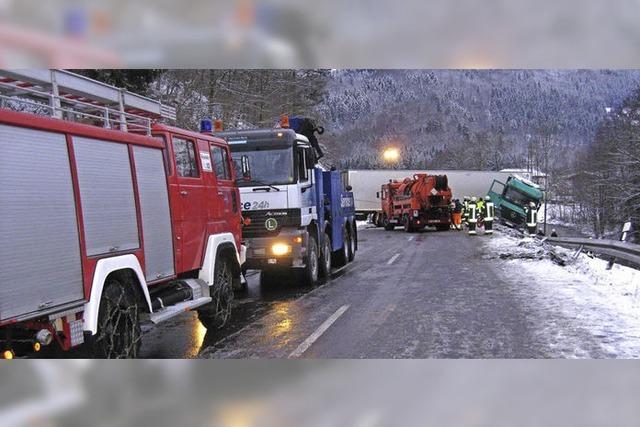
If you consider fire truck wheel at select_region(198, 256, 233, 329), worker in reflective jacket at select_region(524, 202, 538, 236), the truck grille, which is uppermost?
the truck grille

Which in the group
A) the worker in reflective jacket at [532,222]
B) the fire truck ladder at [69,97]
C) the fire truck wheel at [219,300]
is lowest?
the worker in reflective jacket at [532,222]

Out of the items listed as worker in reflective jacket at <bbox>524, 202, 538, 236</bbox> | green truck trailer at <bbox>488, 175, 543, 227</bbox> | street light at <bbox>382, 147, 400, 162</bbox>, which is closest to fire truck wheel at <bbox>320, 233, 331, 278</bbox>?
worker in reflective jacket at <bbox>524, 202, 538, 236</bbox>

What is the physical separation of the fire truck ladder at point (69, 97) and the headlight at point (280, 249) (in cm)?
Result: 373

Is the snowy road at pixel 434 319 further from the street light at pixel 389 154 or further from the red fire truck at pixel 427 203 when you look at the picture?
the street light at pixel 389 154

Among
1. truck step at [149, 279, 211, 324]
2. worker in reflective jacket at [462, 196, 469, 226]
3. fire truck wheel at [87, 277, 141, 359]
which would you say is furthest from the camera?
worker in reflective jacket at [462, 196, 469, 226]

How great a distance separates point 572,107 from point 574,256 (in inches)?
2476

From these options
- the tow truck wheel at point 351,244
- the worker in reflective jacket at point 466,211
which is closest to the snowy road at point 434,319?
the tow truck wheel at point 351,244

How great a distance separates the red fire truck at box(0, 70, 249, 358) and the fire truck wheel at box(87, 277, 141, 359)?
1 centimetres

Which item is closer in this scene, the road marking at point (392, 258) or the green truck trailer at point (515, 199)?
the road marking at point (392, 258)

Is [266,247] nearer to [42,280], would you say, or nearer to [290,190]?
[290,190]

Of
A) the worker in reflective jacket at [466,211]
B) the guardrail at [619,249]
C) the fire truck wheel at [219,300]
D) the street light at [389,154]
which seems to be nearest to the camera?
the fire truck wheel at [219,300]

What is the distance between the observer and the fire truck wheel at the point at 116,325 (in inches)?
191

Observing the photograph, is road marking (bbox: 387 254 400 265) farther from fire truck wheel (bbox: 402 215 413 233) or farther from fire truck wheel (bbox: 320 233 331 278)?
fire truck wheel (bbox: 402 215 413 233)

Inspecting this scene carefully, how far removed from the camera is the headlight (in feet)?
33.9
